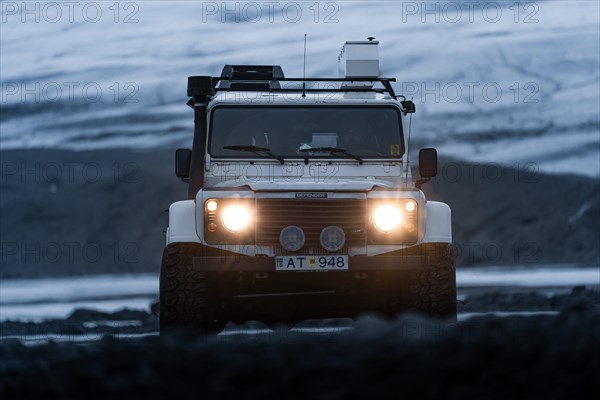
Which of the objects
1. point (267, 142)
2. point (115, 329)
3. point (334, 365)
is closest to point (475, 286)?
point (115, 329)

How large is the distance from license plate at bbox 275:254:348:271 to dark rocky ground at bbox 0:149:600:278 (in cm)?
4256

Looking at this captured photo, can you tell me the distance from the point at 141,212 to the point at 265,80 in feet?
184

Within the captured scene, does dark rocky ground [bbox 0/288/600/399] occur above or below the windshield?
below

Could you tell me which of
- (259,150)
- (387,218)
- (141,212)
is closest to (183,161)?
(259,150)

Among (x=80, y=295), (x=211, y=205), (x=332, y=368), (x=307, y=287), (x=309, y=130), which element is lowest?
(x=80, y=295)

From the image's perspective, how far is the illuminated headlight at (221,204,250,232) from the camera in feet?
32.4

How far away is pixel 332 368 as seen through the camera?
5953 millimetres

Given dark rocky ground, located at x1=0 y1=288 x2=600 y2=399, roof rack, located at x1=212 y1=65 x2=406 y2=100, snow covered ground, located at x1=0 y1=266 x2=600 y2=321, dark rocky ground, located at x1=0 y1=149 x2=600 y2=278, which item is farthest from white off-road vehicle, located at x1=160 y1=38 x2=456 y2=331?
dark rocky ground, located at x1=0 y1=149 x2=600 y2=278

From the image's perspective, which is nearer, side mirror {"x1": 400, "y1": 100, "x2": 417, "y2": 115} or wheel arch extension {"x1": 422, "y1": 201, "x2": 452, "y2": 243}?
wheel arch extension {"x1": 422, "y1": 201, "x2": 452, "y2": 243}

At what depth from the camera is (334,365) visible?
238 inches

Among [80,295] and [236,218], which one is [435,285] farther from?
[80,295]

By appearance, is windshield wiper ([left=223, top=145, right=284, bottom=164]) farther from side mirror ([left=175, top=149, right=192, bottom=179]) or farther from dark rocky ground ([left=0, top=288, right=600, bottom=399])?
dark rocky ground ([left=0, top=288, right=600, bottom=399])

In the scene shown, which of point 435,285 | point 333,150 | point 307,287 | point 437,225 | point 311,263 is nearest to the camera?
point 311,263

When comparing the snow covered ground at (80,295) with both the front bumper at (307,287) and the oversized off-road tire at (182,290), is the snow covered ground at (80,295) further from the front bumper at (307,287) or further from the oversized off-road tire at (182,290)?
the oversized off-road tire at (182,290)
